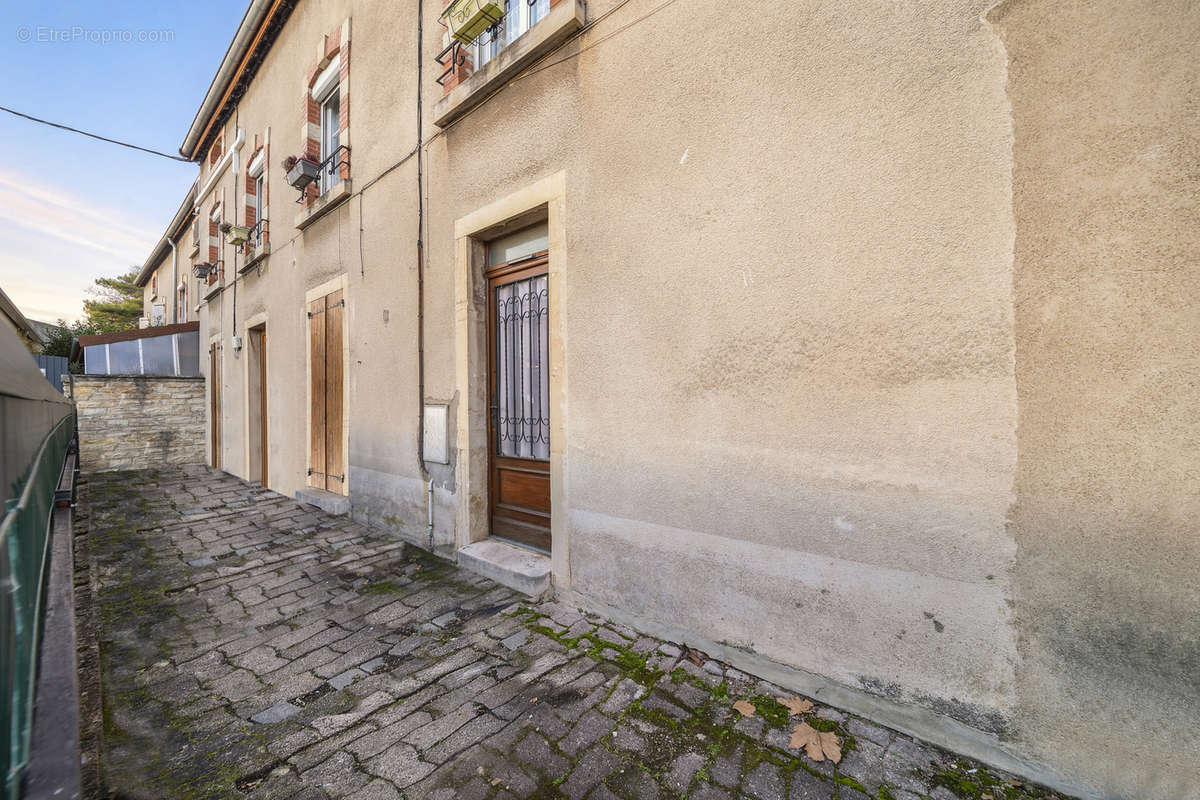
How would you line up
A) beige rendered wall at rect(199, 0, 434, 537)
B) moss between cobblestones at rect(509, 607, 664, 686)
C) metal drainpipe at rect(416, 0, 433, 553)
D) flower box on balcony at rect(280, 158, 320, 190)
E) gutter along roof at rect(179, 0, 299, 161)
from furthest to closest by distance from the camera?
gutter along roof at rect(179, 0, 299, 161) → flower box on balcony at rect(280, 158, 320, 190) → beige rendered wall at rect(199, 0, 434, 537) → metal drainpipe at rect(416, 0, 433, 553) → moss between cobblestones at rect(509, 607, 664, 686)

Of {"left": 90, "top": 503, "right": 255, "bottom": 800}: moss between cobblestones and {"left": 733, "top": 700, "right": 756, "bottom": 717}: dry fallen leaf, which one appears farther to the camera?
{"left": 733, "top": 700, "right": 756, "bottom": 717}: dry fallen leaf

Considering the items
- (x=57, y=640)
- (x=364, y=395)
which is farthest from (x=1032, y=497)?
(x=364, y=395)

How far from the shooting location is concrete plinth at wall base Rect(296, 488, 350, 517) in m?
5.31

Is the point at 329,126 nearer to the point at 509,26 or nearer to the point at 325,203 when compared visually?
the point at 325,203

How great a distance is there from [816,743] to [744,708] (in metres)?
0.30

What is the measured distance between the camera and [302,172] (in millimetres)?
5703

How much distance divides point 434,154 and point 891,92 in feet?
11.7

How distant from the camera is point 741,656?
91.0 inches

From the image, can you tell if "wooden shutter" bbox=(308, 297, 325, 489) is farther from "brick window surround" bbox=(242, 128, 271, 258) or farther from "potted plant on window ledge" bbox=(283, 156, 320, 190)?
"brick window surround" bbox=(242, 128, 271, 258)

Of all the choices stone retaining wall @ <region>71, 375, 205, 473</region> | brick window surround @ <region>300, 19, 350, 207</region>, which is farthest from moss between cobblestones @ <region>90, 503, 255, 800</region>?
stone retaining wall @ <region>71, 375, 205, 473</region>

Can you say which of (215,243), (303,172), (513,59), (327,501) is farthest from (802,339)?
(215,243)

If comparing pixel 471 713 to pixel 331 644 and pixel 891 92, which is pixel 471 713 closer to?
pixel 331 644

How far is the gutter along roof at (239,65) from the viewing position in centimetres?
675

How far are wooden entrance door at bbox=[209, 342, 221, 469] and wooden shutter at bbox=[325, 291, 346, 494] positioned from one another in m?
5.63
